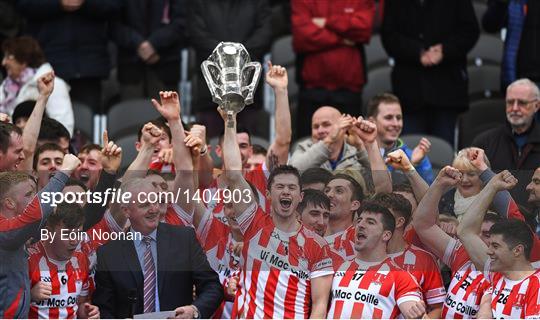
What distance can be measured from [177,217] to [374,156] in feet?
4.44

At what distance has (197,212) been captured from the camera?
33.2 ft

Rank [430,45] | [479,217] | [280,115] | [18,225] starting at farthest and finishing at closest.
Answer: [430,45]
[280,115]
[479,217]
[18,225]

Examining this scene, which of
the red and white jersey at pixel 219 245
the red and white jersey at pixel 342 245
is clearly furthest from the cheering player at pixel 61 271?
the red and white jersey at pixel 342 245

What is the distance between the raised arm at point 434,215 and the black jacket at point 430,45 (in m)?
2.87

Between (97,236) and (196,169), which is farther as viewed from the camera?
(196,169)

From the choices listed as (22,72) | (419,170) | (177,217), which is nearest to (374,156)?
(419,170)

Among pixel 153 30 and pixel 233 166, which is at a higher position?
pixel 153 30

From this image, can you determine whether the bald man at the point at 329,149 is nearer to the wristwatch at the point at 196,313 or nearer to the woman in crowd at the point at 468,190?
the woman in crowd at the point at 468,190

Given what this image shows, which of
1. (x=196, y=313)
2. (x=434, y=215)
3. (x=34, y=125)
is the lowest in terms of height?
(x=196, y=313)

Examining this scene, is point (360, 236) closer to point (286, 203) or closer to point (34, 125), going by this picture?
point (286, 203)

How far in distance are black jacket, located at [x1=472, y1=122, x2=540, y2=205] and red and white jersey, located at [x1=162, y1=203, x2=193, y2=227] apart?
7.58 feet

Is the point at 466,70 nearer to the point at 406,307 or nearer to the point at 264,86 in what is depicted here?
the point at 264,86

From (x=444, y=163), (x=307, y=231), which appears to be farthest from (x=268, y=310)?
(x=444, y=163)

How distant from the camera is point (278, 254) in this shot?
10.1 meters
